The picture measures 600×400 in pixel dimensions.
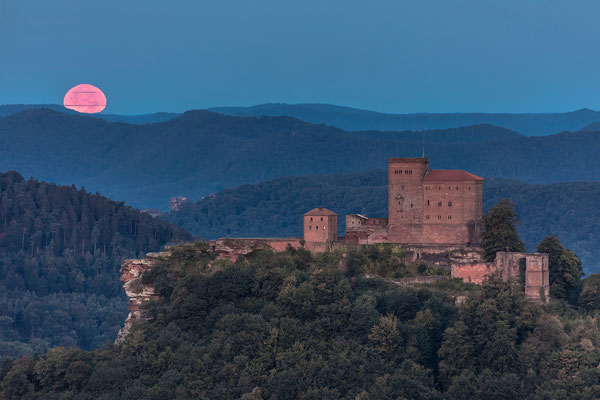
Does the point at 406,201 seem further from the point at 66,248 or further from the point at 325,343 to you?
the point at 66,248

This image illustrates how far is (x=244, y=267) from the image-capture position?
6050 cm

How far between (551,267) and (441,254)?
22.5 feet

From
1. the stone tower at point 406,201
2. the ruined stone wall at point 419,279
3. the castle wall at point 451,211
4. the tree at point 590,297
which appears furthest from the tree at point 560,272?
the stone tower at point 406,201

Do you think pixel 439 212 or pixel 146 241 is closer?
pixel 439 212

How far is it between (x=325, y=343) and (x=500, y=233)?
41.6ft

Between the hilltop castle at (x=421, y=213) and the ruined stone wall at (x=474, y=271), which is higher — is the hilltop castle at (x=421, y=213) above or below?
above

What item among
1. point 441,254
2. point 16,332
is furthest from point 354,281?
point 16,332

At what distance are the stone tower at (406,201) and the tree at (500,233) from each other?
19.0 feet

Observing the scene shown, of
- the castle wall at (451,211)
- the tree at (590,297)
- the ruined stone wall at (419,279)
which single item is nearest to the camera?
the tree at (590,297)

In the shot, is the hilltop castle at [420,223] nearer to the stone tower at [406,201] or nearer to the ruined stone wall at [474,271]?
the stone tower at [406,201]

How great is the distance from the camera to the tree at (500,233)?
Answer: 2211 inches

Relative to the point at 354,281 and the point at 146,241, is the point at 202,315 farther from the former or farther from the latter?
the point at 146,241

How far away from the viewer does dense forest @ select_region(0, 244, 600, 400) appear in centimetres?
4850

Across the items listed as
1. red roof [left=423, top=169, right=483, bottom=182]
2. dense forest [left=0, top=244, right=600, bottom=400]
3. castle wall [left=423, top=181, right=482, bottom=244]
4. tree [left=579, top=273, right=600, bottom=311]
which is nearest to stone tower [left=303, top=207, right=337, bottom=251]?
dense forest [left=0, top=244, right=600, bottom=400]
